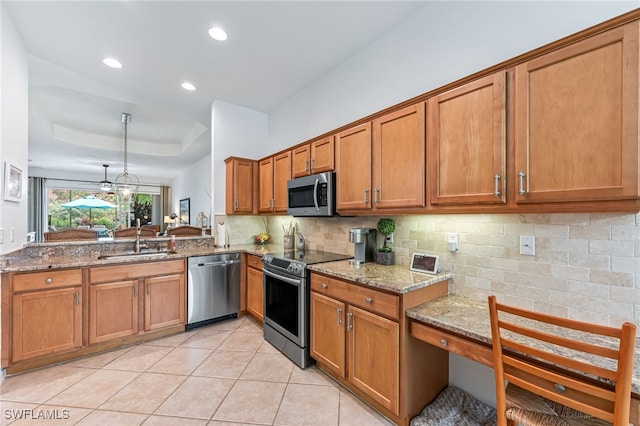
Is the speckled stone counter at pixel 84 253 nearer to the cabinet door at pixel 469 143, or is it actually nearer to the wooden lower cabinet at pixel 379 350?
the wooden lower cabinet at pixel 379 350

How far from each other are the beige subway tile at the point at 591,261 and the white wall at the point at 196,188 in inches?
255

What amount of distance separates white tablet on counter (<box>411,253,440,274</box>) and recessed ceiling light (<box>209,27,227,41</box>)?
264 cm

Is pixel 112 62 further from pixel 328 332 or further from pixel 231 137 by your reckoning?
pixel 328 332

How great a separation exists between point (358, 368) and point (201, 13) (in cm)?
311

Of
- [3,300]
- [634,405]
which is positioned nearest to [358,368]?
[634,405]

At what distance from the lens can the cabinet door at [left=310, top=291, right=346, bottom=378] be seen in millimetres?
2074

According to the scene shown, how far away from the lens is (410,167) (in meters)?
1.93

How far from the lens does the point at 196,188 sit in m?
7.45

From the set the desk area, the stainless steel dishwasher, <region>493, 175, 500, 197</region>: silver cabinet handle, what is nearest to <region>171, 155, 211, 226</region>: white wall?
the stainless steel dishwasher

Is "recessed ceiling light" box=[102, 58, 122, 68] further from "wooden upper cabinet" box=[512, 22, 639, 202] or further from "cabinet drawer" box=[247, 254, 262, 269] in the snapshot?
"wooden upper cabinet" box=[512, 22, 639, 202]

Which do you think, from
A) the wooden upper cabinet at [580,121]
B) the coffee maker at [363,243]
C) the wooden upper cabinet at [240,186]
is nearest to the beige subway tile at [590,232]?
the wooden upper cabinet at [580,121]

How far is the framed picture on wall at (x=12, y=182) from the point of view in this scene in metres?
2.24

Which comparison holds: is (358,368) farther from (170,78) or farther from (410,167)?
(170,78)

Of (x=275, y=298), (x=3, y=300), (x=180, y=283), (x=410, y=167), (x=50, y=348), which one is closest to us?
(x=410, y=167)
